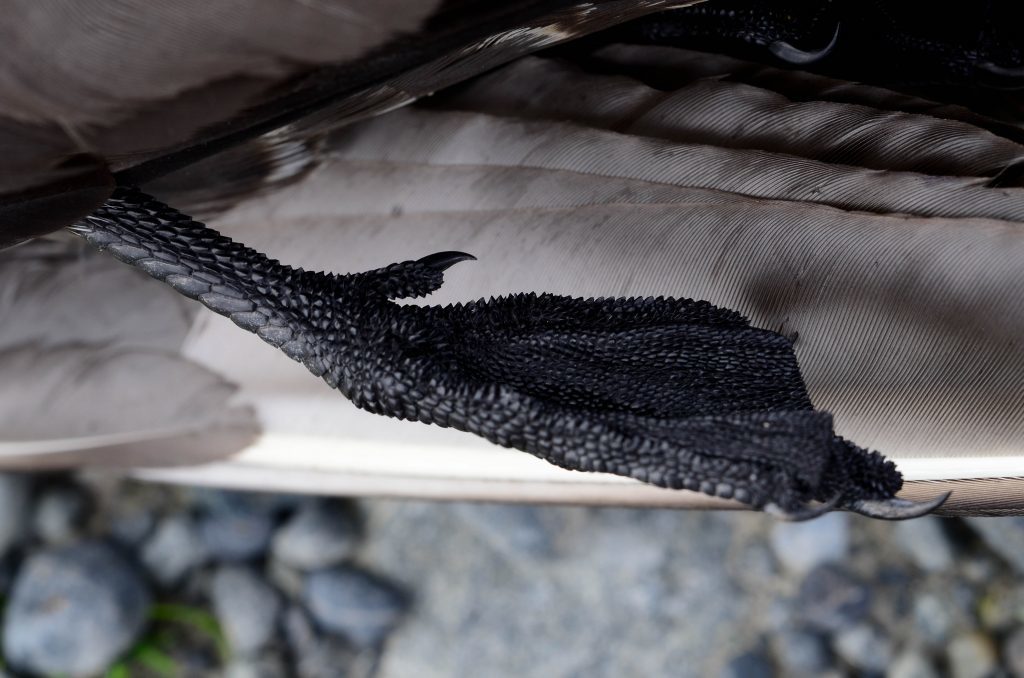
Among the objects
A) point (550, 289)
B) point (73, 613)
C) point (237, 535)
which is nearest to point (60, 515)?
point (73, 613)

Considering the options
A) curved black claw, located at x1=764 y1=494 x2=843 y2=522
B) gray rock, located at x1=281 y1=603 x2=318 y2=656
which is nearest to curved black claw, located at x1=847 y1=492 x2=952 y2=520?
curved black claw, located at x1=764 y1=494 x2=843 y2=522

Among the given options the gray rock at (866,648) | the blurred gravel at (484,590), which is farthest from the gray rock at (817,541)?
the gray rock at (866,648)

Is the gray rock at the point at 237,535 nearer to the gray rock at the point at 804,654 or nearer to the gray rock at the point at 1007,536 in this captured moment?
the gray rock at the point at 804,654

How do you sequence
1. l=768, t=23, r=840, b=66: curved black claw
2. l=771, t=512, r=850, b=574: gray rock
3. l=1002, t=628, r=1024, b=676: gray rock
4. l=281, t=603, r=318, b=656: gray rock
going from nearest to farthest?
l=768, t=23, r=840, b=66: curved black claw → l=1002, t=628, r=1024, b=676: gray rock → l=771, t=512, r=850, b=574: gray rock → l=281, t=603, r=318, b=656: gray rock

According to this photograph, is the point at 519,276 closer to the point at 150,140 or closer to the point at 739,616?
the point at 150,140

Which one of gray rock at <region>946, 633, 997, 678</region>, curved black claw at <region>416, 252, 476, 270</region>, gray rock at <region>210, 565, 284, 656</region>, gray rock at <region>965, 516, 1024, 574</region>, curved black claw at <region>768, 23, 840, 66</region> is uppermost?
curved black claw at <region>768, 23, 840, 66</region>

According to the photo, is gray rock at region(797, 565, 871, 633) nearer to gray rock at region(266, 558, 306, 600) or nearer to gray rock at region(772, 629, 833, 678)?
gray rock at region(772, 629, 833, 678)
